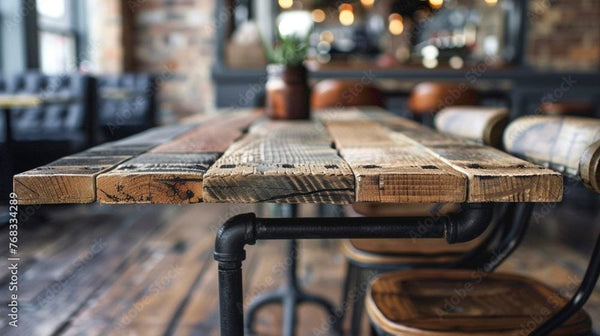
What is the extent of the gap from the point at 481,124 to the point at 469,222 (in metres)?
0.49

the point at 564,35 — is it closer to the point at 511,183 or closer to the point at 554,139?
the point at 554,139

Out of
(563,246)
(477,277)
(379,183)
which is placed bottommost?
(563,246)

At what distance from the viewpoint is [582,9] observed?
5137mm

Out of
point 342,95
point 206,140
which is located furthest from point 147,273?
point 206,140

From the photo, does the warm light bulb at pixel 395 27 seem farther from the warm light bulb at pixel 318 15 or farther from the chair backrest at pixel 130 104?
the chair backrest at pixel 130 104

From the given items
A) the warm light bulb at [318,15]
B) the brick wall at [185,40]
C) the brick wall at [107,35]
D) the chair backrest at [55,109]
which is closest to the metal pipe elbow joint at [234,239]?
the chair backrest at [55,109]

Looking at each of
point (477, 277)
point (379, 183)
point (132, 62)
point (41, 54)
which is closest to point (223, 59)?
point (132, 62)

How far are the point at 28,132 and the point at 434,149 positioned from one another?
155 inches

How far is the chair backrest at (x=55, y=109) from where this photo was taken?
3938mm

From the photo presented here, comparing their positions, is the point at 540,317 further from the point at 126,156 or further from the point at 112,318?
the point at 112,318

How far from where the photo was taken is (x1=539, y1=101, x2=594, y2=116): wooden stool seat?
4098 mm

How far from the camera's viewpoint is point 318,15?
10461mm

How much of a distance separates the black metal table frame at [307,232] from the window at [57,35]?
14.6 feet

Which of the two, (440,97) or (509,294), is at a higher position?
(440,97)
